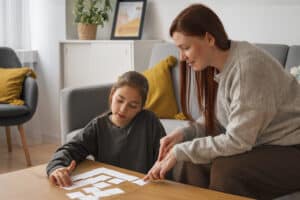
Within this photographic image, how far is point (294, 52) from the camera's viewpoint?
2447 millimetres

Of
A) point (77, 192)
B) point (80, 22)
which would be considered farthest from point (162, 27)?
point (77, 192)

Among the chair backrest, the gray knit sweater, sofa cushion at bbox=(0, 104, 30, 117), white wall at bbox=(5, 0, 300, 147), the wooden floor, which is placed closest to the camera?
the gray knit sweater

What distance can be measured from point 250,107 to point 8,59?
2589 mm

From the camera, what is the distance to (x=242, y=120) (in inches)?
55.9

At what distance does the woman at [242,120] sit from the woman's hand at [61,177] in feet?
0.77

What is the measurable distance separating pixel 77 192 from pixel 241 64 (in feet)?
1.99

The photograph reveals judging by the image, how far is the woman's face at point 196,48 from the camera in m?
1.50

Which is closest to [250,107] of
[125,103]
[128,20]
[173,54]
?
[125,103]

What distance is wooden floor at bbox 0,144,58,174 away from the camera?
3.28 metres

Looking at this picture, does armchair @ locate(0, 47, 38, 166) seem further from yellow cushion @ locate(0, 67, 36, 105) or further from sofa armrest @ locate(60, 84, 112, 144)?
sofa armrest @ locate(60, 84, 112, 144)

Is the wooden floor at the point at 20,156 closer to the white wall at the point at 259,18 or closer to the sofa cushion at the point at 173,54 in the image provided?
the sofa cushion at the point at 173,54

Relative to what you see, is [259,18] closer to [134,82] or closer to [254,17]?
[254,17]

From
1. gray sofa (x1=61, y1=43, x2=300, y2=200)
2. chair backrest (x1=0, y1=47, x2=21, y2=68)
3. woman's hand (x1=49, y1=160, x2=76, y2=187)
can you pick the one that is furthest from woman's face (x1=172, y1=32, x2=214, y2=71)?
chair backrest (x1=0, y1=47, x2=21, y2=68)

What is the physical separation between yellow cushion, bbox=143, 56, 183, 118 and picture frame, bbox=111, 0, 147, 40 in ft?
2.32
